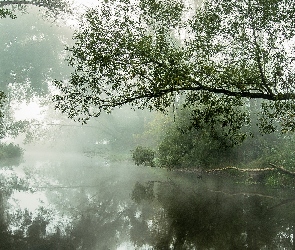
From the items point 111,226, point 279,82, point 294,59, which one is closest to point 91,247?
point 111,226

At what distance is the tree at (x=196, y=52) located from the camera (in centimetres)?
1259

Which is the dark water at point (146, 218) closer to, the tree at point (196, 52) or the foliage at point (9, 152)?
the tree at point (196, 52)

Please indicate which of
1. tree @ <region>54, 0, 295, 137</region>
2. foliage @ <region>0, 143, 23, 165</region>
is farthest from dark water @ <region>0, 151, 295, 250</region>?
foliage @ <region>0, 143, 23, 165</region>

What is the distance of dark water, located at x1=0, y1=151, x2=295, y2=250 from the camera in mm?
9359

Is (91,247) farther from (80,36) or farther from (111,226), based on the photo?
(80,36)

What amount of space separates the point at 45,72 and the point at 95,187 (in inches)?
1670

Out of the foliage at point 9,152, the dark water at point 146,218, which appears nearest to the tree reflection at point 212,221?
the dark water at point 146,218

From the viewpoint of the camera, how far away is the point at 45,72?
189 ft

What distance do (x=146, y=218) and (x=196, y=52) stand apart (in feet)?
24.0

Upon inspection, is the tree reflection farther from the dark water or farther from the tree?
the tree

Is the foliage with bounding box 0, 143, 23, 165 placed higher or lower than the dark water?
lower

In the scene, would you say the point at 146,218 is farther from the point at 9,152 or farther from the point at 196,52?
the point at 9,152

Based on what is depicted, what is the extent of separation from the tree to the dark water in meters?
4.01

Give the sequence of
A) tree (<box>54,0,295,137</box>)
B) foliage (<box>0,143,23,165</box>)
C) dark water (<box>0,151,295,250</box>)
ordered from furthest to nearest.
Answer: foliage (<box>0,143,23,165</box>) < tree (<box>54,0,295,137</box>) < dark water (<box>0,151,295,250</box>)
